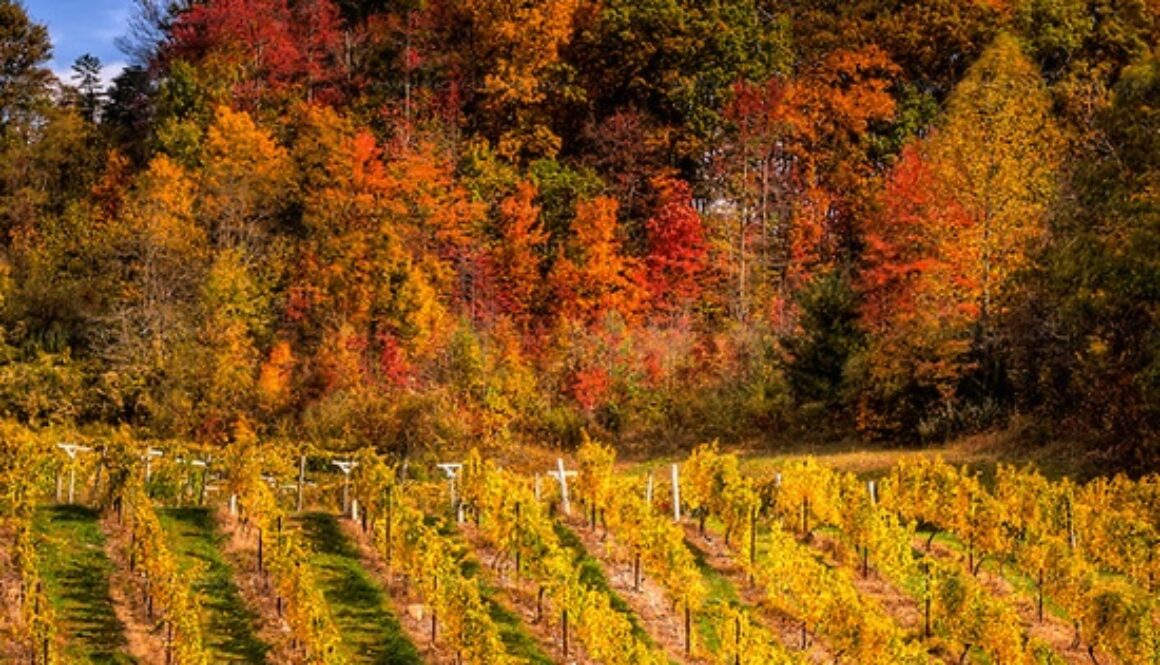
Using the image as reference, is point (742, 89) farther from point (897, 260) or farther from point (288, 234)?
point (288, 234)

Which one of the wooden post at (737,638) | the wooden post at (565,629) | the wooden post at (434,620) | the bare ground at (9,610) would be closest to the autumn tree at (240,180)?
the bare ground at (9,610)

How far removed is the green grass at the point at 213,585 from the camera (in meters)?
20.2

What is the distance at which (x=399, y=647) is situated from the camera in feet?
67.3

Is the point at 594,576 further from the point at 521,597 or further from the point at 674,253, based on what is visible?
the point at 674,253

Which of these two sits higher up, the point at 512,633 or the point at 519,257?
the point at 519,257

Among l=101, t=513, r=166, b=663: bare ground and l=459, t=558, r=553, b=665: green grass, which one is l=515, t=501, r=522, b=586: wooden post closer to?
l=459, t=558, r=553, b=665: green grass

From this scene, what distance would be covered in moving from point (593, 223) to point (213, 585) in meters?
30.7

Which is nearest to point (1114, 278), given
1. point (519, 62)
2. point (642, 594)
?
point (642, 594)

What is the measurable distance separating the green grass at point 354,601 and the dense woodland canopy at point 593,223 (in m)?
12.9

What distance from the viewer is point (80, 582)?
886 inches

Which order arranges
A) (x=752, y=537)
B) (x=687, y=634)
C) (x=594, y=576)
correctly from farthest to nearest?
(x=752, y=537) → (x=594, y=576) → (x=687, y=634)

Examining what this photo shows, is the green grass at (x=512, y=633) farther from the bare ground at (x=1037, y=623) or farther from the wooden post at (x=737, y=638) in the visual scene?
the bare ground at (x=1037, y=623)

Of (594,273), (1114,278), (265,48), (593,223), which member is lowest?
(1114,278)

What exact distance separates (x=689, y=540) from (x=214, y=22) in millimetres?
41946
